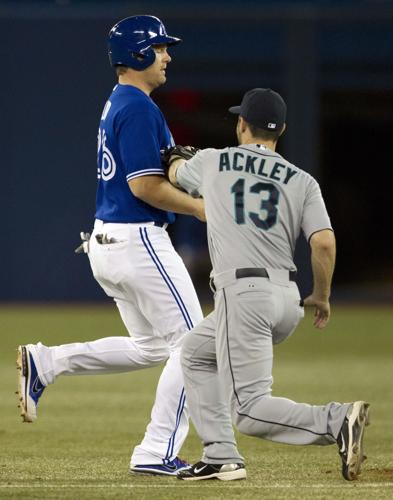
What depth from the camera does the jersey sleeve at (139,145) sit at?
22.7 feet

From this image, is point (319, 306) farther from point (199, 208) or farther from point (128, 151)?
point (128, 151)

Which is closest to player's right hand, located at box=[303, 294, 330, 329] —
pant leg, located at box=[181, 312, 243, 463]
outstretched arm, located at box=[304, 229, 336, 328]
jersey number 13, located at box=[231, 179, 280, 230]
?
outstretched arm, located at box=[304, 229, 336, 328]

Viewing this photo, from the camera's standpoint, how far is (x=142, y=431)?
8.84m

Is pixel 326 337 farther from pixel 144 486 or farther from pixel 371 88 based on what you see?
pixel 144 486

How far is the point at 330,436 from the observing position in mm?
6203

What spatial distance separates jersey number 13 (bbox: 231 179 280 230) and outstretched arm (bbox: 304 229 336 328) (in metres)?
0.23

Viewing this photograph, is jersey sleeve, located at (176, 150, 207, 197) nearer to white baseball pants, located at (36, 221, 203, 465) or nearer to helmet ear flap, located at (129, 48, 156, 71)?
white baseball pants, located at (36, 221, 203, 465)

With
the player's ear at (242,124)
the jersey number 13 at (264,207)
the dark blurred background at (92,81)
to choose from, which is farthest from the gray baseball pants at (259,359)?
the dark blurred background at (92,81)

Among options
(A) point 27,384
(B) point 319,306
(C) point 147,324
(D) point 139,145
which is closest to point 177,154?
(D) point 139,145

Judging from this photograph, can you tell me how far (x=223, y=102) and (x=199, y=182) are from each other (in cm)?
1648

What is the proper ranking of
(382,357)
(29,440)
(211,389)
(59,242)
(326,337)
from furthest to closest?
(59,242) → (326,337) → (382,357) → (29,440) → (211,389)

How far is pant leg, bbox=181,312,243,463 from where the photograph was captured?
21.6 ft

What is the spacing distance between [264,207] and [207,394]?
0.97 m

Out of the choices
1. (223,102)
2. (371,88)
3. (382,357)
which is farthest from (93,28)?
(382,357)
